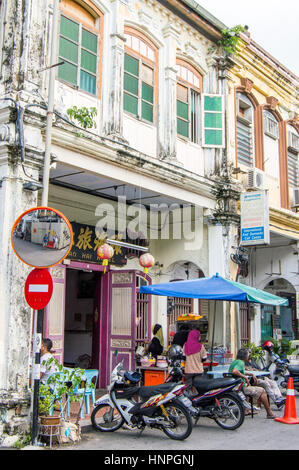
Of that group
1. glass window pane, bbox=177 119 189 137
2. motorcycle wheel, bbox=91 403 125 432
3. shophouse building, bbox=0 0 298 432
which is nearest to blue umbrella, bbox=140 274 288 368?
shophouse building, bbox=0 0 298 432

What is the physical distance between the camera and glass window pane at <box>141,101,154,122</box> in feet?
35.3

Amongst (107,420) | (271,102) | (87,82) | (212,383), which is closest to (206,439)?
(212,383)

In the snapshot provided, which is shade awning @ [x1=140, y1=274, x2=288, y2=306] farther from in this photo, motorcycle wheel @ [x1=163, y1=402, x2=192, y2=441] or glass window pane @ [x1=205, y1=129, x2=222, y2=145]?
glass window pane @ [x1=205, y1=129, x2=222, y2=145]

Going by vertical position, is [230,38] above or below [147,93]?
above

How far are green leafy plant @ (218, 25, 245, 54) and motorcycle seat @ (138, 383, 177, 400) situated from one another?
882cm

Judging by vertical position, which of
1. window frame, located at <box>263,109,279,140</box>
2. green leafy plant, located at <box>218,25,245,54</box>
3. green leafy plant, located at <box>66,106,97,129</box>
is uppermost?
green leafy plant, located at <box>218,25,245,54</box>

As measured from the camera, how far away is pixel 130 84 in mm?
10484

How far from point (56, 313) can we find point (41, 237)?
158 inches

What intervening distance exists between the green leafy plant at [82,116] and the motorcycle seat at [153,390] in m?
4.49

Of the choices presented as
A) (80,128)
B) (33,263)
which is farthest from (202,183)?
(33,263)

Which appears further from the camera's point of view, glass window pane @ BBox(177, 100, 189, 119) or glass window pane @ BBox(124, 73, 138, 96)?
glass window pane @ BBox(177, 100, 189, 119)

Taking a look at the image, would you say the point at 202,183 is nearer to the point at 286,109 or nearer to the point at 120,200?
the point at 120,200

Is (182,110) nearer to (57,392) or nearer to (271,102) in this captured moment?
(271,102)
